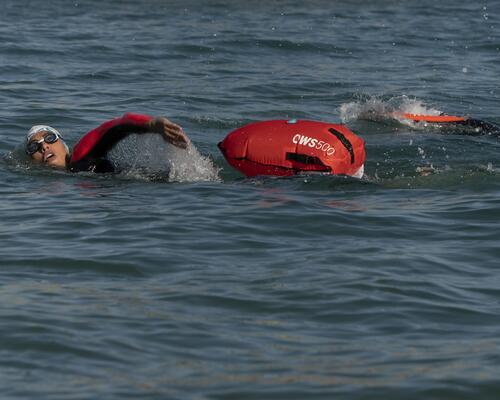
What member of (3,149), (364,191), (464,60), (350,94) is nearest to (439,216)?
(364,191)

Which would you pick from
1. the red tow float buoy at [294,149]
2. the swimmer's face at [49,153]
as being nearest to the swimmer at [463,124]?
the red tow float buoy at [294,149]

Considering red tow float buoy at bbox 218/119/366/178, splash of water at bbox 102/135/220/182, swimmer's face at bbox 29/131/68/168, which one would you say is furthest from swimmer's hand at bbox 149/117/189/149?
swimmer's face at bbox 29/131/68/168

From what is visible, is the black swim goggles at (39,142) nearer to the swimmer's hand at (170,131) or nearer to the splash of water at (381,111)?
the swimmer's hand at (170,131)

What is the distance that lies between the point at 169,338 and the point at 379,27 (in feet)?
56.5

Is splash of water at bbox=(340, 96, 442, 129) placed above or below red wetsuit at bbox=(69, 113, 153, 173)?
below

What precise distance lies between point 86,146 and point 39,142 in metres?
0.53

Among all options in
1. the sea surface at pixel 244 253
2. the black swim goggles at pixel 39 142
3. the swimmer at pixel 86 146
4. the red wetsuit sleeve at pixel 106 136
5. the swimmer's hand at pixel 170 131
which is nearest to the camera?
the sea surface at pixel 244 253

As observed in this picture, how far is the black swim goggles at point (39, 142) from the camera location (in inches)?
418

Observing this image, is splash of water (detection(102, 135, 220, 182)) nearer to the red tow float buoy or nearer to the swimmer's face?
the red tow float buoy

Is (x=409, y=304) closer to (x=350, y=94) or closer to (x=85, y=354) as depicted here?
(x=85, y=354)

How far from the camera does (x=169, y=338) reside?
20.5ft

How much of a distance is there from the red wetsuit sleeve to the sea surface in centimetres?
20

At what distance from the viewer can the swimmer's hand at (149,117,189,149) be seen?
8.98 metres

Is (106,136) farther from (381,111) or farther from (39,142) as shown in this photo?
(381,111)
